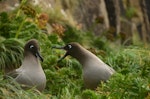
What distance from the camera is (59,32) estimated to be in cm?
1164

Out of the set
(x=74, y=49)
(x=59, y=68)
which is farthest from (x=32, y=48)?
(x=59, y=68)

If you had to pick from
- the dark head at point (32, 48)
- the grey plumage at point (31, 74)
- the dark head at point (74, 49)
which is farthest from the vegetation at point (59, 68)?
the dark head at point (32, 48)

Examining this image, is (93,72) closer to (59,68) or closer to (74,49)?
(74,49)

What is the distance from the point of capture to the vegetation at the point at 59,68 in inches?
295

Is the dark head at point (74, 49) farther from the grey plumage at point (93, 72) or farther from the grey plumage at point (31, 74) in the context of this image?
the grey plumage at point (31, 74)

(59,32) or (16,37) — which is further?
(59,32)

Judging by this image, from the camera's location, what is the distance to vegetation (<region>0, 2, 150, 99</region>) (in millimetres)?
7492

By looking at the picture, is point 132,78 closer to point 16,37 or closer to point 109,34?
point 16,37

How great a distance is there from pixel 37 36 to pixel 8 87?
3.46 metres

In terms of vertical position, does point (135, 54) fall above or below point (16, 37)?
below

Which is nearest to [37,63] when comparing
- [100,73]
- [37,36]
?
[100,73]

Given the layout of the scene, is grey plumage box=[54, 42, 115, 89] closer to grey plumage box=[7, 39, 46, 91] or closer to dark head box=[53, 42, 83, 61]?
dark head box=[53, 42, 83, 61]

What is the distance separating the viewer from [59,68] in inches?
399

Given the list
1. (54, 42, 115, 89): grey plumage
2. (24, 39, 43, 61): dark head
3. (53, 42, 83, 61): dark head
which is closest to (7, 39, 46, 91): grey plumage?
(24, 39, 43, 61): dark head
